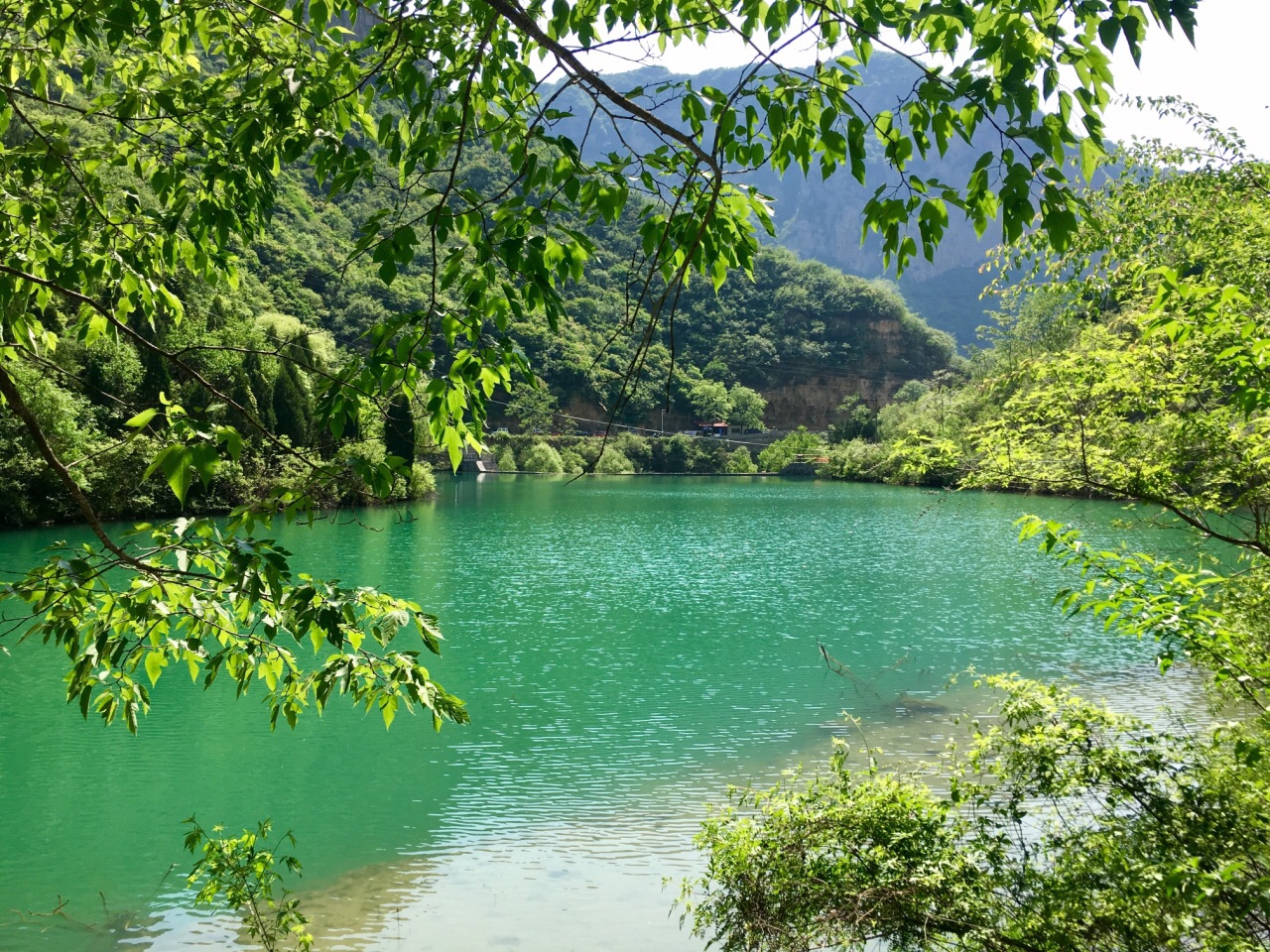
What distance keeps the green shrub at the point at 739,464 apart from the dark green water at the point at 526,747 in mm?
63510

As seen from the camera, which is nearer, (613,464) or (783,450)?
(613,464)

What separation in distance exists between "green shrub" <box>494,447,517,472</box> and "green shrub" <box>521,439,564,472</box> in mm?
771

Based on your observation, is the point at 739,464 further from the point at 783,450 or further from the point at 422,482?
the point at 422,482

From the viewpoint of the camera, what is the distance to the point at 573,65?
222 centimetres

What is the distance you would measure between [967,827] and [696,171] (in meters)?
3.69

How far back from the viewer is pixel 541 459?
7050 cm

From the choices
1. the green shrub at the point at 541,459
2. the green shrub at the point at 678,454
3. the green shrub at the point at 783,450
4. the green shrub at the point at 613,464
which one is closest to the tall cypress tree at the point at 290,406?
the green shrub at the point at 541,459

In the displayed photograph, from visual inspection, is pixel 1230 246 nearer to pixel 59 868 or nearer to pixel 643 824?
pixel 643 824

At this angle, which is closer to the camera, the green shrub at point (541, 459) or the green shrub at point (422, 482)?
the green shrub at point (422, 482)

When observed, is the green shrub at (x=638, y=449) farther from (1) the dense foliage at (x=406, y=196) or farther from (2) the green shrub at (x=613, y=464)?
(1) the dense foliage at (x=406, y=196)

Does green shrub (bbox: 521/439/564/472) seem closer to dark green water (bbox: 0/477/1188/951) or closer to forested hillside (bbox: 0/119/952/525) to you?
forested hillside (bbox: 0/119/952/525)

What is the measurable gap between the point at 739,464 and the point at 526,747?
76410mm

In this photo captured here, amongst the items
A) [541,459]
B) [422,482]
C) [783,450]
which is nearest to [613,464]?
[541,459]

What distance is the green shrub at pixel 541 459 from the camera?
70.5 metres
